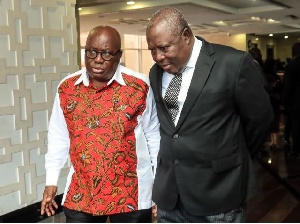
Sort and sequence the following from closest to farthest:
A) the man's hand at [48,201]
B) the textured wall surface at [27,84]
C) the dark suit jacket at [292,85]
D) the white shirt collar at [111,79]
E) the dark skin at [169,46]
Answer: the dark skin at [169,46] → the white shirt collar at [111,79] → the man's hand at [48,201] → the textured wall surface at [27,84] → the dark suit jacket at [292,85]

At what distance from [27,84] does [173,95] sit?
7.97ft

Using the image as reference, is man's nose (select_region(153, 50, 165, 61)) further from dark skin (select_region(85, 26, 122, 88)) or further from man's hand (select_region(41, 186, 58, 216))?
man's hand (select_region(41, 186, 58, 216))

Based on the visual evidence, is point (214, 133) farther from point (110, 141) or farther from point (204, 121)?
point (110, 141)

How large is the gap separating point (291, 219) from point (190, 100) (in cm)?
244

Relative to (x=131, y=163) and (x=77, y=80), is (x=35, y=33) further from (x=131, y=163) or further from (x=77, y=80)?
(x=131, y=163)

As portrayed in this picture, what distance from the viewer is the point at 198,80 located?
1558 millimetres

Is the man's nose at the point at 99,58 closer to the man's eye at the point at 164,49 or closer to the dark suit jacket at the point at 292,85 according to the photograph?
the man's eye at the point at 164,49

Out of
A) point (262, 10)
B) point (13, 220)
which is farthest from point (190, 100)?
point (262, 10)

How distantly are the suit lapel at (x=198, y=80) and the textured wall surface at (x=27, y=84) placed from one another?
7.71 ft

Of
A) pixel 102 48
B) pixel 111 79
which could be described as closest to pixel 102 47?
pixel 102 48

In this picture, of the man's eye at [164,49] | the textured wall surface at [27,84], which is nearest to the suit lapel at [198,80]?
the man's eye at [164,49]

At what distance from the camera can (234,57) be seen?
5.09 feet

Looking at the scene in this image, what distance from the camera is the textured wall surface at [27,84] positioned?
11.6 feet

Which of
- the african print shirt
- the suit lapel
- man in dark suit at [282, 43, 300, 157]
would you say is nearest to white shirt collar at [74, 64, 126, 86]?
the african print shirt
